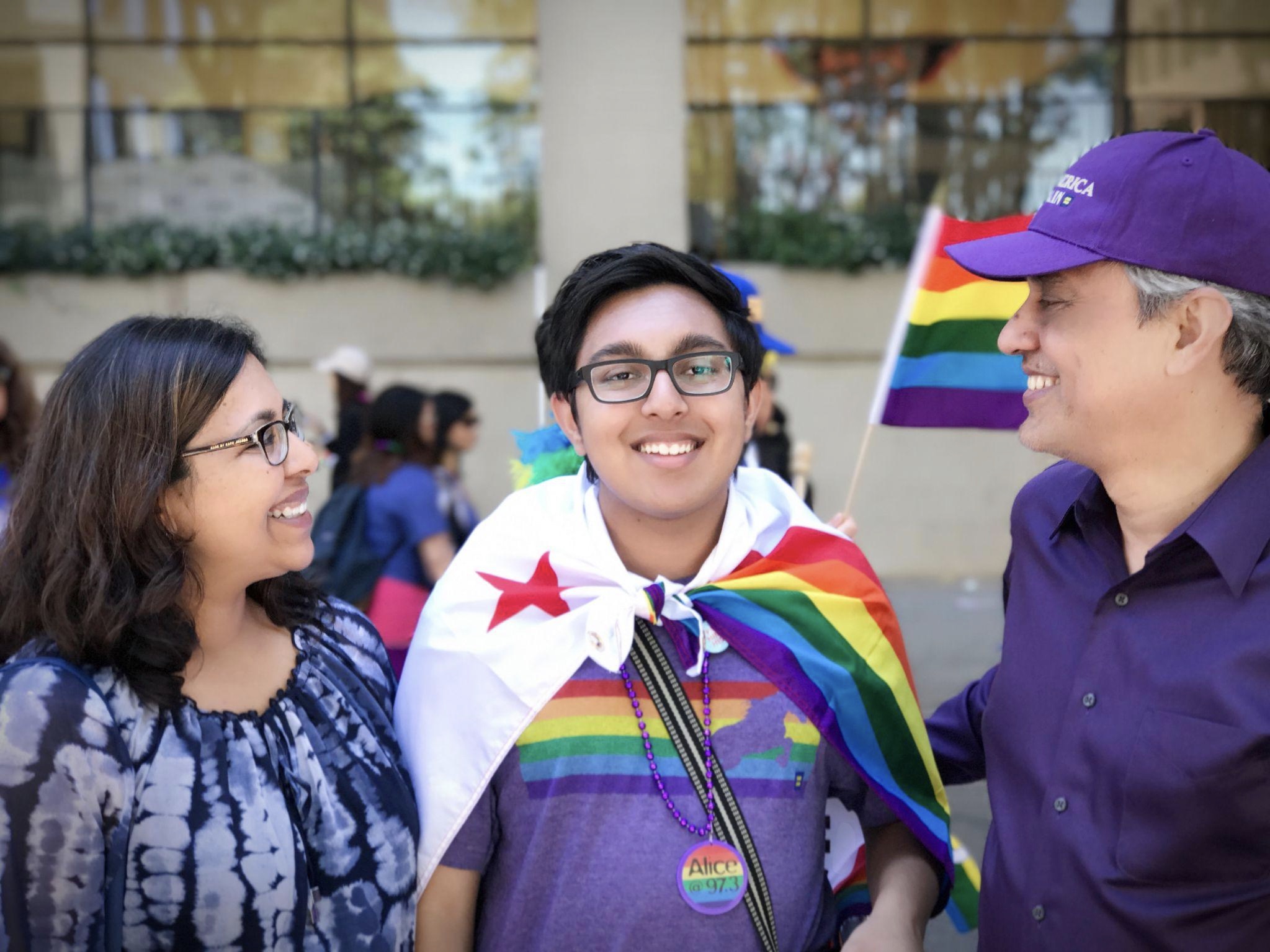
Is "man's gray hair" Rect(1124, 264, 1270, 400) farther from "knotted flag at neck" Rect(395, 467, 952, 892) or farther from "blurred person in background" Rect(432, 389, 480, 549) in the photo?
"blurred person in background" Rect(432, 389, 480, 549)

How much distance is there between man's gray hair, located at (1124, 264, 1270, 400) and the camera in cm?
195

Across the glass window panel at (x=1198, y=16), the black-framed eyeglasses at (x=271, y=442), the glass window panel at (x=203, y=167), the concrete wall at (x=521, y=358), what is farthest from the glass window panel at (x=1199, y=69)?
the black-framed eyeglasses at (x=271, y=442)

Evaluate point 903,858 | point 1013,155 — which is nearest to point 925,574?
point 1013,155

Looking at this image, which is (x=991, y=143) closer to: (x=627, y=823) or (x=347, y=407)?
(x=347, y=407)

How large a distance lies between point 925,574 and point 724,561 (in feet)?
29.4

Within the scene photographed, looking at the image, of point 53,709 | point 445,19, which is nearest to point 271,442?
point 53,709

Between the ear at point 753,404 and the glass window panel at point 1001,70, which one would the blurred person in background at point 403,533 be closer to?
the ear at point 753,404

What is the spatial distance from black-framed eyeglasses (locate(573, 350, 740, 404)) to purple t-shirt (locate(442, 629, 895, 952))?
1.49 feet

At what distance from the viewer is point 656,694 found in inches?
87.1

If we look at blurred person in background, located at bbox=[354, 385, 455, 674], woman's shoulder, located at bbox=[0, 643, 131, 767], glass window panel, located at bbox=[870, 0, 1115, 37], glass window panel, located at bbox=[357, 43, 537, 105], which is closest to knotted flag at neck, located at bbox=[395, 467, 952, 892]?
woman's shoulder, located at bbox=[0, 643, 131, 767]

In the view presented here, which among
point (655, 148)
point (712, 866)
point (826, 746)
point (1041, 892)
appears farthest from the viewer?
point (655, 148)

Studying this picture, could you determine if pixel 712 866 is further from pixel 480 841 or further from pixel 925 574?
pixel 925 574

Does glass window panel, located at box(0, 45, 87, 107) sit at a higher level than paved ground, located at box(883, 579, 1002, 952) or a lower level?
higher

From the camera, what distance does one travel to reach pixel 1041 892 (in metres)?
1.95
